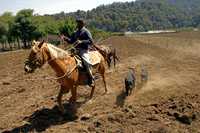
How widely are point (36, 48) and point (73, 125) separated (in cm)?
254

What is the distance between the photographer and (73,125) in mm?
13117

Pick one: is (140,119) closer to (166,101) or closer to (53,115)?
(166,101)

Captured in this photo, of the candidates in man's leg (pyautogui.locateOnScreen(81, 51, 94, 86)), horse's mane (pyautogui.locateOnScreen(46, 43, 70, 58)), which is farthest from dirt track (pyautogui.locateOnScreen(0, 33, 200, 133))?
horse's mane (pyautogui.locateOnScreen(46, 43, 70, 58))

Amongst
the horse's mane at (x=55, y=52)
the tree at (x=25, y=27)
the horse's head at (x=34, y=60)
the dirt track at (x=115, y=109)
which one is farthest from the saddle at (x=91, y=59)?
the tree at (x=25, y=27)

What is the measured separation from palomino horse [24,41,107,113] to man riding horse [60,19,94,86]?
305mm

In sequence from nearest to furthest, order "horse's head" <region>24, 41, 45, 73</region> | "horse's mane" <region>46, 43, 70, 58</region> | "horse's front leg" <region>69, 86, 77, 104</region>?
"horse's head" <region>24, 41, 45, 73</region>
"horse's mane" <region>46, 43, 70, 58</region>
"horse's front leg" <region>69, 86, 77, 104</region>

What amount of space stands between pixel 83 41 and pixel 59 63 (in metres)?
1.31

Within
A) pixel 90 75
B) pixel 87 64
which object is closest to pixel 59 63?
pixel 87 64

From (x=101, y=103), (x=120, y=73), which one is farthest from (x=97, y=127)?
(x=120, y=73)

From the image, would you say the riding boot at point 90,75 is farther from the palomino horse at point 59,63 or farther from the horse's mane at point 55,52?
the horse's mane at point 55,52

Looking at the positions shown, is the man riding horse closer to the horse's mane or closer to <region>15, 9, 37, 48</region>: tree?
the horse's mane

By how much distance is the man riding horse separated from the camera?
1453 centimetres

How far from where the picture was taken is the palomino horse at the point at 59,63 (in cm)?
1292

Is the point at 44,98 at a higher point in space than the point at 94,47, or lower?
lower
